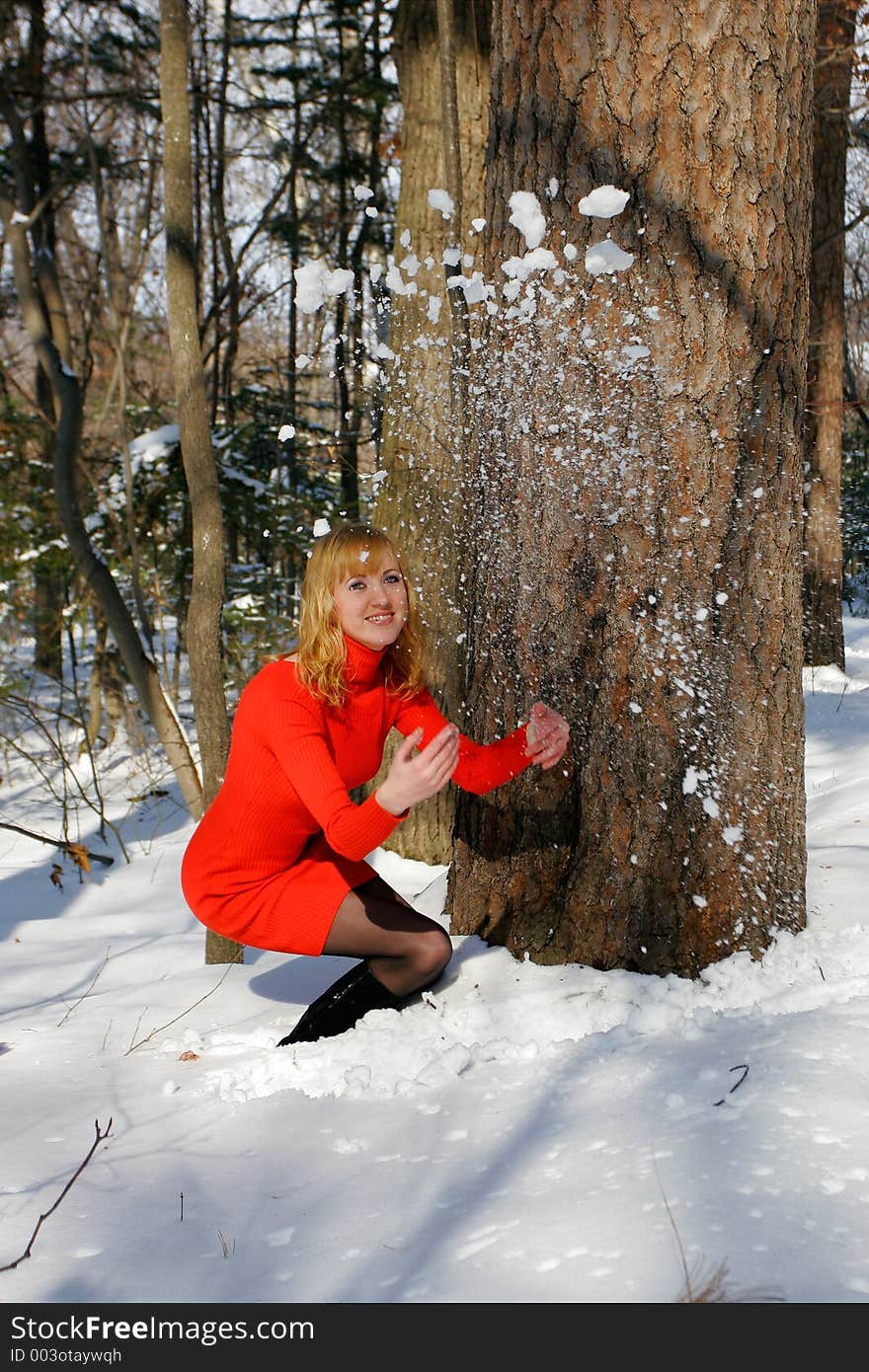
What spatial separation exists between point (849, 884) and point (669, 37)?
213 centimetres

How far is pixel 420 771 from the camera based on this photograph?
203 cm

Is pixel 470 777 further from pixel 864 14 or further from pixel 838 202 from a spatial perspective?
pixel 864 14

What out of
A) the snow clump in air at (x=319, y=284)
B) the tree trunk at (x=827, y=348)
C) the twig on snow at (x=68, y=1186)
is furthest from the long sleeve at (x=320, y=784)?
the tree trunk at (x=827, y=348)

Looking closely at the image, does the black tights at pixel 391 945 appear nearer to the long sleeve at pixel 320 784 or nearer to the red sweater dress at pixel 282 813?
the red sweater dress at pixel 282 813

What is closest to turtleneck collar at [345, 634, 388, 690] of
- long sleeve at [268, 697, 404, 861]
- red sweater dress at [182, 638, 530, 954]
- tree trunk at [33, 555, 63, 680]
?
red sweater dress at [182, 638, 530, 954]

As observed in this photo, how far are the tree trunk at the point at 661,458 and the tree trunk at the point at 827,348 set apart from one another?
4.76m

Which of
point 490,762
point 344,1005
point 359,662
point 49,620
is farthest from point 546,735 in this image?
point 49,620

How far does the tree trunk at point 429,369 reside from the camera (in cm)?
400

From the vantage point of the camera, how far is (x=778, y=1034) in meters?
2.05

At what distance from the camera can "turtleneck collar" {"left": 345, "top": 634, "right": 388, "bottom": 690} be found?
253 cm

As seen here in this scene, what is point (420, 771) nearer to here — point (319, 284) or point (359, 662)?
point (359, 662)

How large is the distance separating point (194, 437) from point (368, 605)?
1.51 meters

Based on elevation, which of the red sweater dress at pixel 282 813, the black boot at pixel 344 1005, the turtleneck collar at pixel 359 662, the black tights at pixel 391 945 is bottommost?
the black boot at pixel 344 1005

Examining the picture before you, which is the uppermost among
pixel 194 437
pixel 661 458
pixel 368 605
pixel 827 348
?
pixel 827 348
